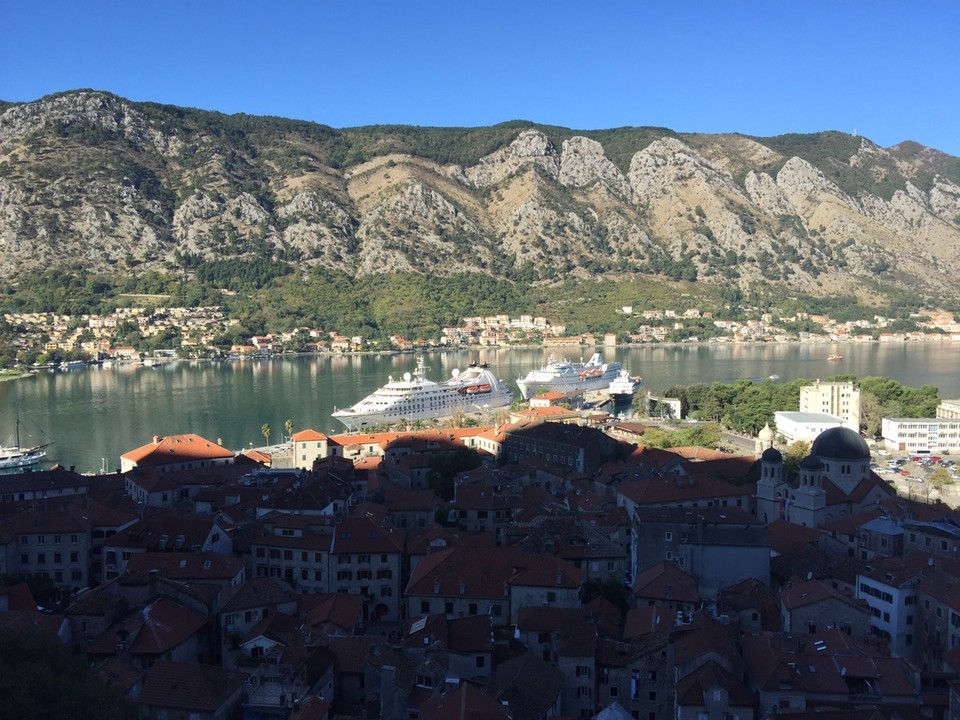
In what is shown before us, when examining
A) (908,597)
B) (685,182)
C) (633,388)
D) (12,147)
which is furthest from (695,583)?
(685,182)

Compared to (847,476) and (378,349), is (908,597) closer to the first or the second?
(847,476)

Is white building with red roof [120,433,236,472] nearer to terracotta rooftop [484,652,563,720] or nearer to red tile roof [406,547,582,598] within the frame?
red tile roof [406,547,582,598]

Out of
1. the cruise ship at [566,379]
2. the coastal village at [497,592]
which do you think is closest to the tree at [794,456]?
the coastal village at [497,592]

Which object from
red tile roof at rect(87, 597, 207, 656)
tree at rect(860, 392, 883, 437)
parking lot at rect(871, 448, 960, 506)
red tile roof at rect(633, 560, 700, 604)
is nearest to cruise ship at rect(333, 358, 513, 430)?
tree at rect(860, 392, 883, 437)

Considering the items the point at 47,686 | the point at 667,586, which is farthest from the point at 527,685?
the point at 47,686

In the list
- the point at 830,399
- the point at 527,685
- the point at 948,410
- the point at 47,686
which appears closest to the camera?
the point at 47,686

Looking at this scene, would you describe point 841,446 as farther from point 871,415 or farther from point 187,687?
point 871,415
